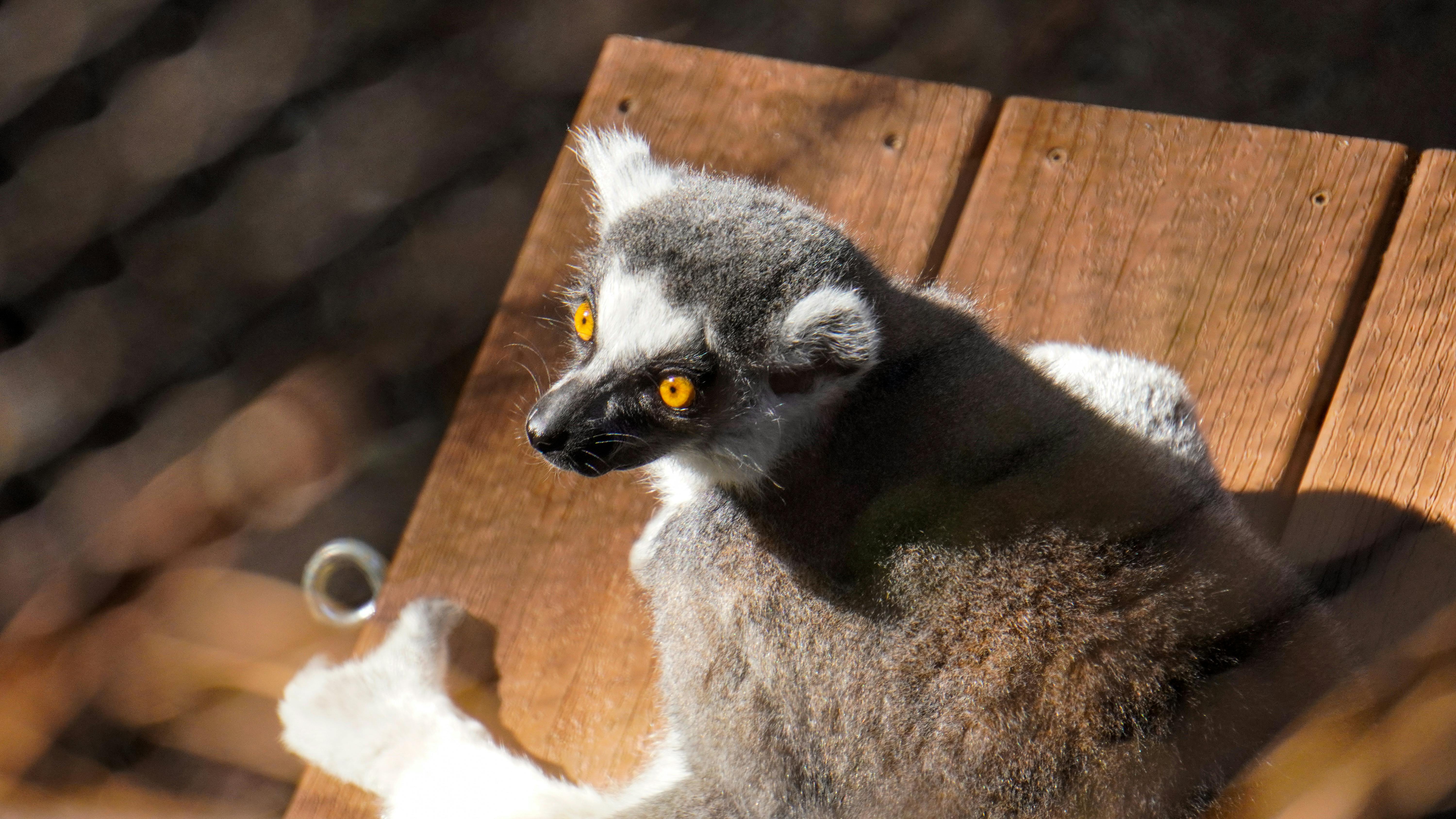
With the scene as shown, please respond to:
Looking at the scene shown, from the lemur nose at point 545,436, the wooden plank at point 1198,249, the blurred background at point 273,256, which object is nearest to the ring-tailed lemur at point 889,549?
the lemur nose at point 545,436

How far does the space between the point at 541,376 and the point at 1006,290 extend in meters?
0.92

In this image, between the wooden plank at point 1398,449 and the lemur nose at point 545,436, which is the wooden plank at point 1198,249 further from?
the lemur nose at point 545,436

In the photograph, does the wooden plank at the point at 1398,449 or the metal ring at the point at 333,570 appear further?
the metal ring at the point at 333,570

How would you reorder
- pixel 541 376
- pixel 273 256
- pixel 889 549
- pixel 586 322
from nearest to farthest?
pixel 889 549, pixel 586 322, pixel 541 376, pixel 273 256

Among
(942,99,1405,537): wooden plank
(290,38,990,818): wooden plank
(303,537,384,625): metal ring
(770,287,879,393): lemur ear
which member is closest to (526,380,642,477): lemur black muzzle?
(770,287,879,393): lemur ear

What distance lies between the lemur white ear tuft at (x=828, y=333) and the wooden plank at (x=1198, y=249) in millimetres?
527

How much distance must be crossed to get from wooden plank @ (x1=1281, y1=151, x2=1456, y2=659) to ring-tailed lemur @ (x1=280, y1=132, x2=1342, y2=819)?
232mm

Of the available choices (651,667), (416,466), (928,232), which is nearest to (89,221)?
(416,466)

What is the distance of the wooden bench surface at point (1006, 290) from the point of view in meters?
1.67

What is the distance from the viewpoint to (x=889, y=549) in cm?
126

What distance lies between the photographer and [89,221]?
233 centimetres

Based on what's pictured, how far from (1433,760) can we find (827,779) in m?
0.71

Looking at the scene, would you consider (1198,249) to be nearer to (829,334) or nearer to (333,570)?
(829,334)

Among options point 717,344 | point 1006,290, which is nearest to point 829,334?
point 717,344
